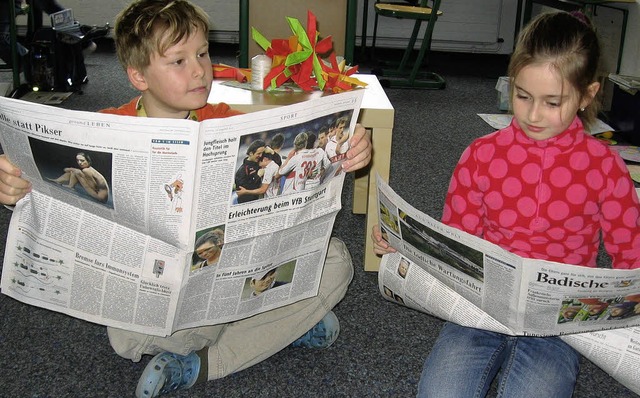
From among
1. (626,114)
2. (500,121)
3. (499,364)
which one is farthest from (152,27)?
(626,114)

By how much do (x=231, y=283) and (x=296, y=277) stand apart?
12 cm

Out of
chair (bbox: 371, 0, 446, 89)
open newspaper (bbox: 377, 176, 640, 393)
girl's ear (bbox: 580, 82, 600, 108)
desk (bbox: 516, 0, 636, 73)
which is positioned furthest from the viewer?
chair (bbox: 371, 0, 446, 89)

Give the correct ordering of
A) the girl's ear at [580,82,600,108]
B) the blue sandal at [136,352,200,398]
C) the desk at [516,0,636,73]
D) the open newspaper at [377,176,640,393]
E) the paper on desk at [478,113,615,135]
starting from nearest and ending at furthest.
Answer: the open newspaper at [377,176,640,393]
the girl's ear at [580,82,600,108]
the blue sandal at [136,352,200,398]
the paper on desk at [478,113,615,135]
the desk at [516,0,636,73]

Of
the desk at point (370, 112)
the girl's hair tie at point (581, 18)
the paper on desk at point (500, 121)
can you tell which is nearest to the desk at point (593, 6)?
the paper on desk at point (500, 121)

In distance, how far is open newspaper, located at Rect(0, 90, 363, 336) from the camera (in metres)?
0.88

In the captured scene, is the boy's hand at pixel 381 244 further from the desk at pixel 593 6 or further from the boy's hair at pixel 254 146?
the desk at pixel 593 6

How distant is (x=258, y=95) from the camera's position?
5.13ft

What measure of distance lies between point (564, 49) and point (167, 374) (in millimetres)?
758

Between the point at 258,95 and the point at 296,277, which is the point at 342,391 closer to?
the point at 296,277

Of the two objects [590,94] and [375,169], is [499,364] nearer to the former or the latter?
[590,94]

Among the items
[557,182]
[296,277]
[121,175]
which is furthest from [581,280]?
[121,175]

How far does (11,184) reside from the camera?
94 centimetres

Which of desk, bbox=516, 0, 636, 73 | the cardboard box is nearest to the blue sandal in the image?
the cardboard box

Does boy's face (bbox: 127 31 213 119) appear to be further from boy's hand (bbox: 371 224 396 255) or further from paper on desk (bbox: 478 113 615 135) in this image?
paper on desk (bbox: 478 113 615 135)
